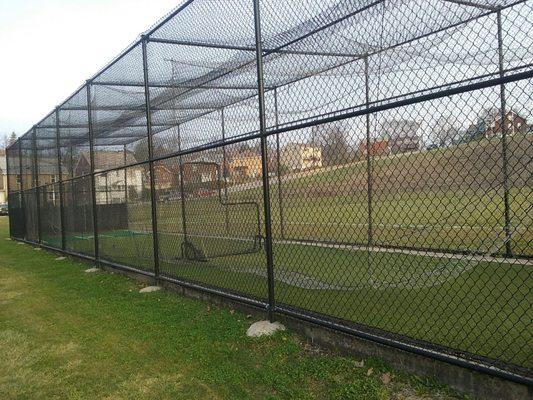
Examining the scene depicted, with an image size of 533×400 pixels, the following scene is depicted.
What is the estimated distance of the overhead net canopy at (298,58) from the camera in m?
5.19

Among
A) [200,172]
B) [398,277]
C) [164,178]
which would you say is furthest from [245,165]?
[398,277]

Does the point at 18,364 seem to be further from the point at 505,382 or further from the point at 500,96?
the point at 500,96

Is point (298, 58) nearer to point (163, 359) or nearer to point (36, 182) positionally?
point (163, 359)

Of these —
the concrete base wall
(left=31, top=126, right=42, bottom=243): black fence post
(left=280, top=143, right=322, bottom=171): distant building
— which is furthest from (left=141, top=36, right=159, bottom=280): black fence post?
(left=31, top=126, right=42, bottom=243): black fence post

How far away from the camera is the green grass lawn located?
325cm

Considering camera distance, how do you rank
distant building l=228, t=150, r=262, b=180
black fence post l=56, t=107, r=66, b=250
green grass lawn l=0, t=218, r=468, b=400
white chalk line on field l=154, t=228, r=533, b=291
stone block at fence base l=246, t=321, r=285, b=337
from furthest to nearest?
black fence post l=56, t=107, r=66, b=250, white chalk line on field l=154, t=228, r=533, b=291, distant building l=228, t=150, r=262, b=180, stone block at fence base l=246, t=321, r=285, b=337, green grass lawn l=0, t=218, r=468, b=400

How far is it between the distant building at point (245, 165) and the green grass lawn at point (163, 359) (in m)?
1.49

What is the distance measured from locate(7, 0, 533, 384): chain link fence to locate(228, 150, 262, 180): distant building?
3 cm

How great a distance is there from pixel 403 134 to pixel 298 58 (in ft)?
10.1

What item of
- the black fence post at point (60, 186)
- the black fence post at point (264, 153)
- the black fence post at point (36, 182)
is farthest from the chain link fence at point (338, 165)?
the black fence post at point (36, 182)

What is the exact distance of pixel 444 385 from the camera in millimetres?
2955

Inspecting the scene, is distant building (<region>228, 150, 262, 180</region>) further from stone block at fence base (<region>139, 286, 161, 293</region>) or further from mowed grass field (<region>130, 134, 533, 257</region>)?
stone block at fence base (<region>139, 286, 161, 293</region>)

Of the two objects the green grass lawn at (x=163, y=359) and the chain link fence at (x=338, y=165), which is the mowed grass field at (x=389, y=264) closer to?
the chain link fence at (x=338, y=165)

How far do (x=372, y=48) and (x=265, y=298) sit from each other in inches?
143
